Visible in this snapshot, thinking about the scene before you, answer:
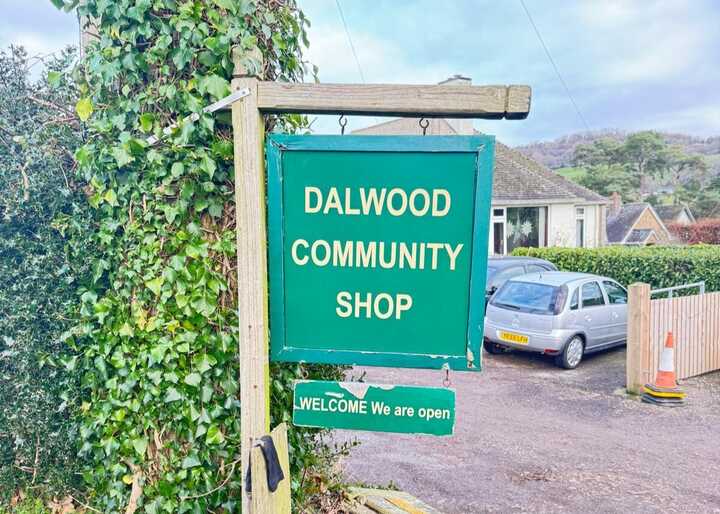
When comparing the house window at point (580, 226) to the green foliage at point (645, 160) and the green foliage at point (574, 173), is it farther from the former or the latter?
the green foliage at point (645, 160)

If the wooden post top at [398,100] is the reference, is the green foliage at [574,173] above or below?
above

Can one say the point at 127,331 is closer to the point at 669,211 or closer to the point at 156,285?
the point at 156,285

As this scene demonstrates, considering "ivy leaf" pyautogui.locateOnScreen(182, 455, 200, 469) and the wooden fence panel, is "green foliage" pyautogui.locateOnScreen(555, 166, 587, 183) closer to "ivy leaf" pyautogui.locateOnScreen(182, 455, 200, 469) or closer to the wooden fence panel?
the wooden fence panel

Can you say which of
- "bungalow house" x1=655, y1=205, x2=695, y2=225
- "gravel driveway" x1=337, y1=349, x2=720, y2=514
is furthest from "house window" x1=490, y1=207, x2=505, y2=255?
"bungalow house" x1=655, y1=205, x2=695, y2=225

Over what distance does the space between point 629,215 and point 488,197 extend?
42980 millimetres

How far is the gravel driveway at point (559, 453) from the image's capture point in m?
4.50

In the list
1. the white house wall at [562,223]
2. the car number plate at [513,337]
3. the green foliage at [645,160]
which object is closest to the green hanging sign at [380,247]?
the car number plate at [513,337]

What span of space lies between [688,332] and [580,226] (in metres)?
18.6

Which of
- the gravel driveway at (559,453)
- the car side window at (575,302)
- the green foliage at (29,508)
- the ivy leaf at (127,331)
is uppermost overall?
the ivy leaf at (127,331)

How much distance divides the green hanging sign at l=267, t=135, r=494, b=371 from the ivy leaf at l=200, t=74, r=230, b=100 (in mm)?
329

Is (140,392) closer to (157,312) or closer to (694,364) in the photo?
(157,312)

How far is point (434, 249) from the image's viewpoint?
183 cm

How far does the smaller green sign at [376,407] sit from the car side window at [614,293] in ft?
28.4

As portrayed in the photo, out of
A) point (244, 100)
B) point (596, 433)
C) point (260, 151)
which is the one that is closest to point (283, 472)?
point (260, 151)
